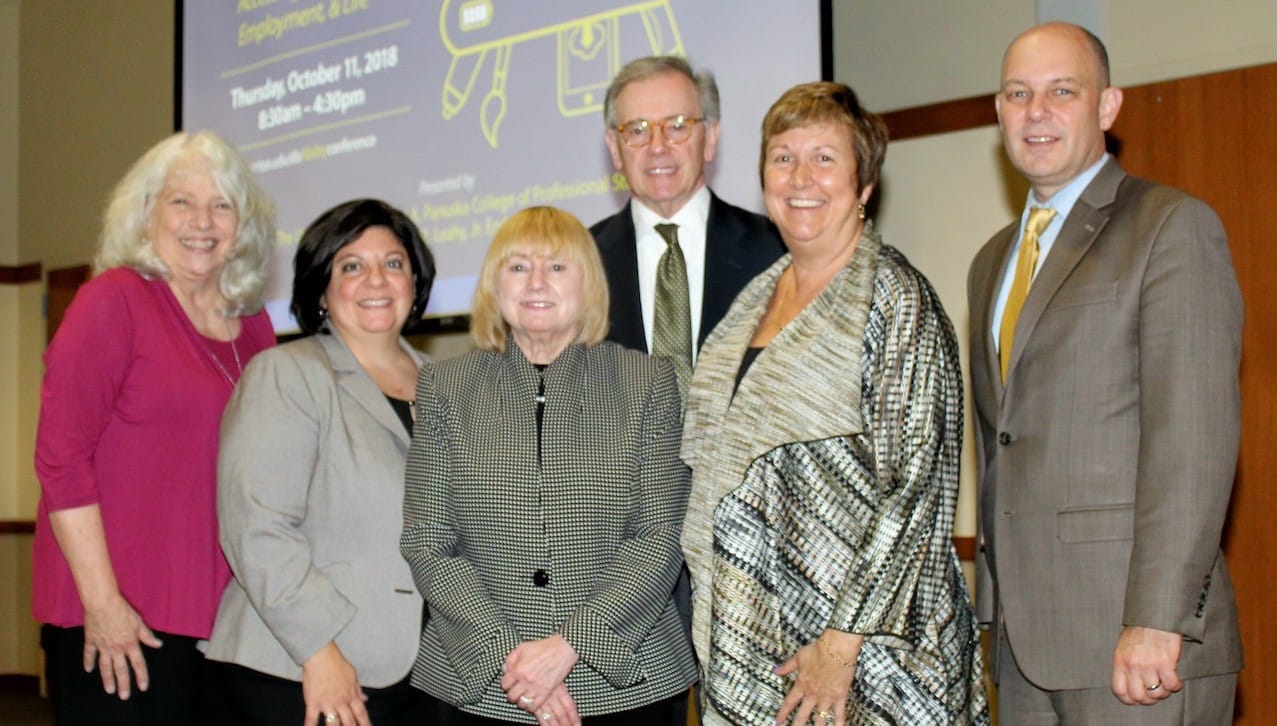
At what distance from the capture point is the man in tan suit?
6.77 feet

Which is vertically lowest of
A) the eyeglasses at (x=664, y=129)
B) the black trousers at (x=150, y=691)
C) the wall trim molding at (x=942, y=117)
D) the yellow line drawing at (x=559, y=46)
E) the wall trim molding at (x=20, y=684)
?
the wall trim molding at (x=20, y=684)

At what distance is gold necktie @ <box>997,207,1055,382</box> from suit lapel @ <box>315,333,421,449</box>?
4.17ft

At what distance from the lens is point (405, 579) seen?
254cm

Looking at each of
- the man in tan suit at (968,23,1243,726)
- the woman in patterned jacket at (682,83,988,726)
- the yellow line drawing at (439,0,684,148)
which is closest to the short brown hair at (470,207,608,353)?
the woman in patterned jacket at (682,83,988,726)

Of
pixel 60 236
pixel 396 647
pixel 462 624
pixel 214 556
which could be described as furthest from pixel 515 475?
pixel 60 236

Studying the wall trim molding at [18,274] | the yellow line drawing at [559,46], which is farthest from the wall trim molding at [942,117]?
the wall trim molding at [18,274]

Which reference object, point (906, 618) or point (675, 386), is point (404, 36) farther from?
point (906, 618)

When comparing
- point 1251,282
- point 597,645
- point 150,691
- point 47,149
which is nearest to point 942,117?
point 1251,282

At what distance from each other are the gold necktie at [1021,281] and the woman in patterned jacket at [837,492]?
196mm

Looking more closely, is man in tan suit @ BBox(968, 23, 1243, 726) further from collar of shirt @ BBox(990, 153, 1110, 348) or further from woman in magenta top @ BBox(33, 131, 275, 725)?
woman in magenta top @ BBox(33, 131, 275, 725)

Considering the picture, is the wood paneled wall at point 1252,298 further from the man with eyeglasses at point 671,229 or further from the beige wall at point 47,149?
the beige wall at point 47,149

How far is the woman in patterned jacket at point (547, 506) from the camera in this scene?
2316 millimetres

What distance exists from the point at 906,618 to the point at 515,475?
2.61 feet

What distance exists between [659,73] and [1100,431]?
1.40 metres
